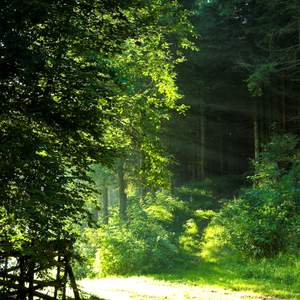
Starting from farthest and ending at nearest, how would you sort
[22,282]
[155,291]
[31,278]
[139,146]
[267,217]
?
[267,217], [155,291], [139,146], [31,278], [22,282]

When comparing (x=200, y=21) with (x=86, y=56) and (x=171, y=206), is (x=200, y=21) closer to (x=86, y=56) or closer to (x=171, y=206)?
(x=171, y=206)

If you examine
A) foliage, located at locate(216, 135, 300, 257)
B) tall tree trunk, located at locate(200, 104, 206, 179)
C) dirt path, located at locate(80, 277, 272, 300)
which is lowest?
dirt path, located at locate(80, 277, 272, 300)

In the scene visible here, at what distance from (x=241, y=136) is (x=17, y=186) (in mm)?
30124

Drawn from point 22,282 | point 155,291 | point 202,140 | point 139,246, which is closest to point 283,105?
point 202,140

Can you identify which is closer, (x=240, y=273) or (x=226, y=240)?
(x=240, y=273)

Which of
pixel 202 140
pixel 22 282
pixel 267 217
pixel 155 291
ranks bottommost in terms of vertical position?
pixel 155 291

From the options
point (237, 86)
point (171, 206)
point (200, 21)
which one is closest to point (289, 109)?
point (237, 86)

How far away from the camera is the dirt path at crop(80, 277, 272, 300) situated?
12.2 m

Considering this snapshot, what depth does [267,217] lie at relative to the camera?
1684 cm

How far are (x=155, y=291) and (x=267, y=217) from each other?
209 inches

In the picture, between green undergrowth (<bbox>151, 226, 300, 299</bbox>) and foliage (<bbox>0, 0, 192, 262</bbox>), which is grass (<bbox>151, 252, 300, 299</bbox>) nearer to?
green undergrowth (<bbox>151, 226, 300, 299</bbox>)

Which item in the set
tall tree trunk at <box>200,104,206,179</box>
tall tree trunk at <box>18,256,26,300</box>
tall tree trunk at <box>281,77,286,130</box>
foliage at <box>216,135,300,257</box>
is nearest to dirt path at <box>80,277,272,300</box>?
foliage at <box>216,135,300,257</box>

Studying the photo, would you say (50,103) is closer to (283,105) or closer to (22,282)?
(22,282)

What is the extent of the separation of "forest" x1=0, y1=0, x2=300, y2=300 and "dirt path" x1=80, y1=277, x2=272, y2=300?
0.21 feet
